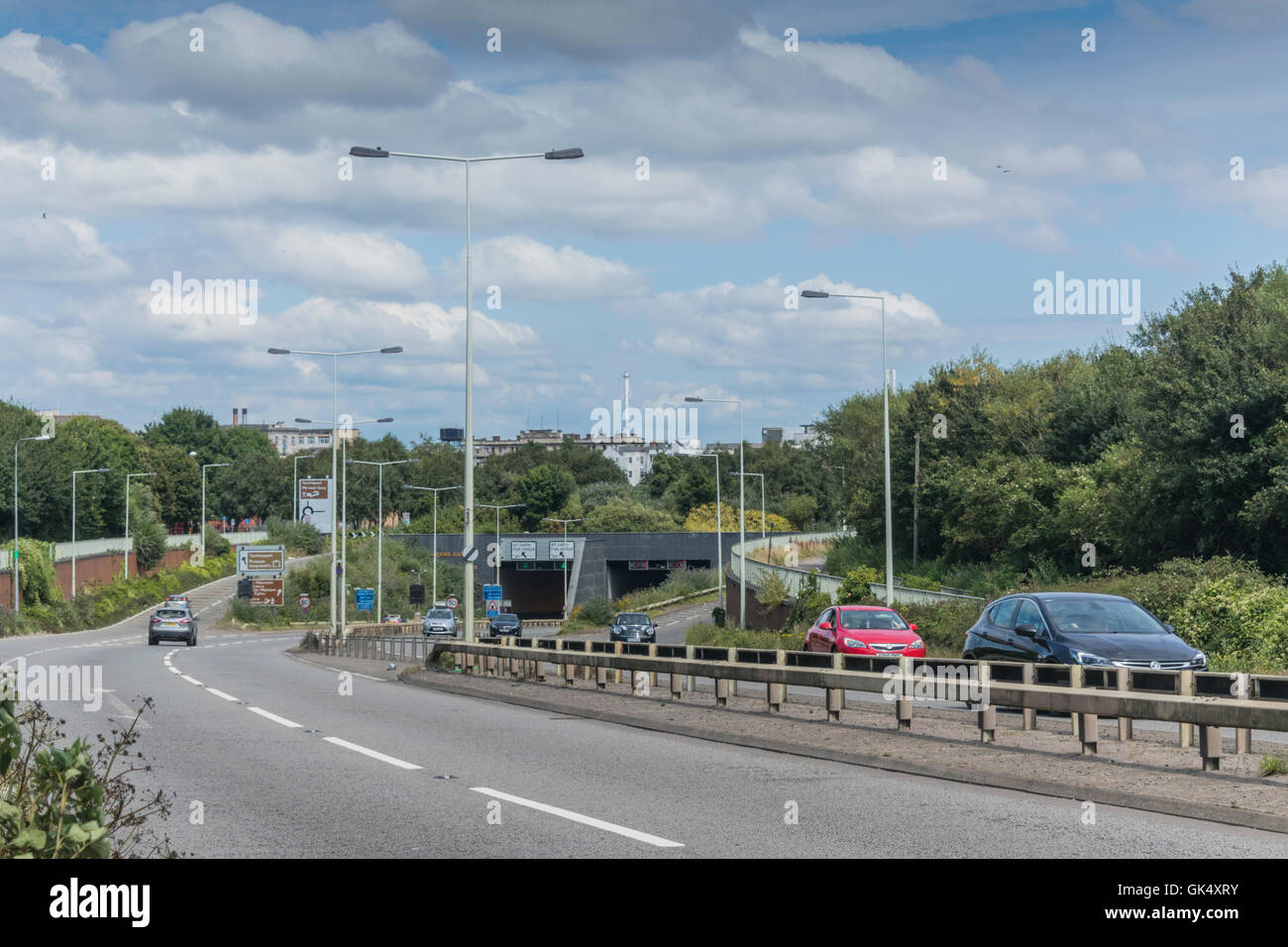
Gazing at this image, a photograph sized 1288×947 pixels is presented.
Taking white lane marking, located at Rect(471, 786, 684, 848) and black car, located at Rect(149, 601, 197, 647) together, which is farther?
black car, located at Rect(149, 601, 197, 647)

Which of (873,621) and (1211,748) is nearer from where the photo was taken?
(1211,748)

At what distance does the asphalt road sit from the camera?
28.1 feet

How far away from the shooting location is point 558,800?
1066 cm

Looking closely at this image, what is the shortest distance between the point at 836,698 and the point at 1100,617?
3.33 meters

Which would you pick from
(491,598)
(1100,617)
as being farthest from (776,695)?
(491,598)

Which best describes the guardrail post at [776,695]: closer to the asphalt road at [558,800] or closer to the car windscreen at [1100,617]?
the asphalt road at [558,800]

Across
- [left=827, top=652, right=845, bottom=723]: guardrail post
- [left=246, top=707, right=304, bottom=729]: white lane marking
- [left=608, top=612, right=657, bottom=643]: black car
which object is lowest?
[left=608, top=612, right=657, bottom=643]: black car

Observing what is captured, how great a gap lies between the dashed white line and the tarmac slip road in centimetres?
2

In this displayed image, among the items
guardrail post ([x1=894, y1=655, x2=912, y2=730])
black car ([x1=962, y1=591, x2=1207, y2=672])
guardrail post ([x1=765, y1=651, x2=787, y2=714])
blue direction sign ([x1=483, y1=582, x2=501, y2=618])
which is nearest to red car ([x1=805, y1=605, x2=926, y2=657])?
black car ([x1=962, y1=591, x2=1207, y2=672])

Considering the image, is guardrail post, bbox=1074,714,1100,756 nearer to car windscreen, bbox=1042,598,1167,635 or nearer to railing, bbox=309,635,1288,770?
railing, bbox=309,635,1288,770

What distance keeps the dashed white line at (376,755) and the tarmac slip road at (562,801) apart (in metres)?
0.02

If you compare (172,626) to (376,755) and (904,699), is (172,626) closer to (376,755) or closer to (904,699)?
(376,755)

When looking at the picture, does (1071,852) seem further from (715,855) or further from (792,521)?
(792,521)
